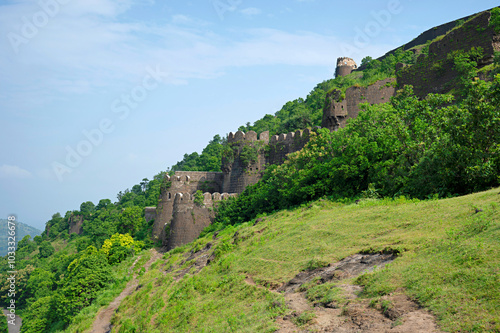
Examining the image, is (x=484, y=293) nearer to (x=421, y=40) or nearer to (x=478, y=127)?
(x=478, y=127)

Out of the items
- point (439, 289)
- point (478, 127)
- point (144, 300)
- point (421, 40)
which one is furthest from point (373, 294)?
point (421, 40)

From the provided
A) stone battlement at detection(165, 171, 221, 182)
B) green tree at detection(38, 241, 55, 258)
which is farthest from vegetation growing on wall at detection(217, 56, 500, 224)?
green tree at detection(38, 241, 55, 258)

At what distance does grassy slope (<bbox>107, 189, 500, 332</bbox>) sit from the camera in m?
9.55

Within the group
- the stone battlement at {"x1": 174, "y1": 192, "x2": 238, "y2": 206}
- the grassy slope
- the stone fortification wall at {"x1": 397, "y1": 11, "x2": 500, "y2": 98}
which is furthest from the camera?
the stone battlement at {"x1": 174, "y1": 192, "x2": 238, "y2": 206}

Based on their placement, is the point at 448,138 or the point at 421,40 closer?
the point at 448,138

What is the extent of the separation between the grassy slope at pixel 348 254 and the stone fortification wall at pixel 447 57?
13.3 metres

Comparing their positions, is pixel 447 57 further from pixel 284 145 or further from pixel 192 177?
pixel 192 177

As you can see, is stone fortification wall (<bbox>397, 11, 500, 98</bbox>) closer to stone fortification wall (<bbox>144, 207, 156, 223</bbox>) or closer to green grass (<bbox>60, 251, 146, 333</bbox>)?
green grass (<bbox>60, 251, 146, 333</bbox>)

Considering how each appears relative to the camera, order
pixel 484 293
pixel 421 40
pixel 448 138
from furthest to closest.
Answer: pixel 421 40 → pixel 448 138 → pixel 484 293

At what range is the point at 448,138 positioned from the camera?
1906 centimetres

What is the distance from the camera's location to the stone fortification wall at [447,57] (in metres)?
29.0

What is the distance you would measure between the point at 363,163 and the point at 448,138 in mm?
6077

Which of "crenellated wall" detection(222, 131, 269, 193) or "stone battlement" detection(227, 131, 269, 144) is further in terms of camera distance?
"stone battlement" detection(227, 131, 269, 144)

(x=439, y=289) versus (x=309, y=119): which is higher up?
(x=309, y=119)
